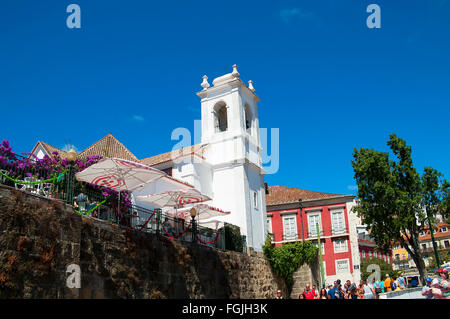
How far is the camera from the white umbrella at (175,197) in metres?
18.7

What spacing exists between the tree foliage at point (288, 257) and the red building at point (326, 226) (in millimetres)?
12716

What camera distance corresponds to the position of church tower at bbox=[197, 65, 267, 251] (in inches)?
1013

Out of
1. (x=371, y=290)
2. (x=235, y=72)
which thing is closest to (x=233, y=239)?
(x=371, y=290)

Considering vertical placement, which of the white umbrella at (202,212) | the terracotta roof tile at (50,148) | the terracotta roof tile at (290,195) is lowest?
the white umbrella at (202,212)

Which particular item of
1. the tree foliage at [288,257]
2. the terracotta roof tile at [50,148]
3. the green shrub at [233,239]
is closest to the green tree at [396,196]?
the tree foliage at [288,257]

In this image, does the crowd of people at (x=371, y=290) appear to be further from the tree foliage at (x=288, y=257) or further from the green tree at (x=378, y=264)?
the green tree at (x=378, y=264)

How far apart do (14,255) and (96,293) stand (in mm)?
3080

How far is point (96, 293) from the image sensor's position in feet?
37.6

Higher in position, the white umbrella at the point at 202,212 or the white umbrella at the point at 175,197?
the white umbrella at the point at 175,197

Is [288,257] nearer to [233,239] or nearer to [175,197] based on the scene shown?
[233,239]

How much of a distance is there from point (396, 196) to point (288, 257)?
814cm

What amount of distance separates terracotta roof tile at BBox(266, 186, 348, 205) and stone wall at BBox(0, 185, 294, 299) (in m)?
26.1
